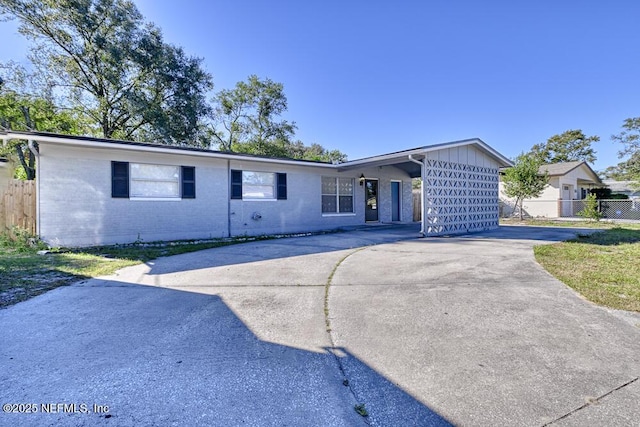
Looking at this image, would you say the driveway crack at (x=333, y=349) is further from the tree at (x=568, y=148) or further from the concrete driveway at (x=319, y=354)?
the tree at (x=568, y=148)

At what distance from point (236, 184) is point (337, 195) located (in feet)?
16.1

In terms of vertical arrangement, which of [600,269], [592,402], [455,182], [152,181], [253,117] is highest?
[253,117]

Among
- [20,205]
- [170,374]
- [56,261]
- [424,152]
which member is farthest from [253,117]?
[170,374]

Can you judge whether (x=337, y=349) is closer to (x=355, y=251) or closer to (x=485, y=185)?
(x=355, y=251)

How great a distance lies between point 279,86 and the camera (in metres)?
25.9

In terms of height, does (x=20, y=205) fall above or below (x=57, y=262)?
above

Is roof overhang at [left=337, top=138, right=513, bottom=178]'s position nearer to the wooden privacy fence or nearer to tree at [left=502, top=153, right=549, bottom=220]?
tree at [left=502, top=153, right=549, bottom=220]

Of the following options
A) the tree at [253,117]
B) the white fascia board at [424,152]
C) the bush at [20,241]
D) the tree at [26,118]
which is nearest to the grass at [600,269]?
the white fascia board at [424,152]

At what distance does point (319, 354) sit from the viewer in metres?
2.57

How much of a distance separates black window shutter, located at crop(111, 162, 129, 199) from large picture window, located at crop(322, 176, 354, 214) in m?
Answer: 7.40

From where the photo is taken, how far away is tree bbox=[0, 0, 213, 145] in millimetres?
15023

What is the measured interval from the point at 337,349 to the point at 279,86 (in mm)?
26536

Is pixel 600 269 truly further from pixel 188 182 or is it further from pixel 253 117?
pixel 253 117

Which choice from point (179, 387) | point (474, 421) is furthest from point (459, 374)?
point (179, 387)
